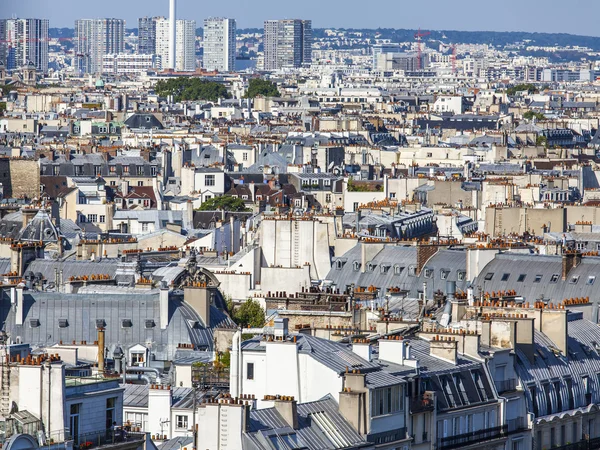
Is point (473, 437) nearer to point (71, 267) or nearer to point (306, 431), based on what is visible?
point (306, 431)

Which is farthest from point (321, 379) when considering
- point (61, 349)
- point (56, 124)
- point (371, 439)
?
point (56, 124)

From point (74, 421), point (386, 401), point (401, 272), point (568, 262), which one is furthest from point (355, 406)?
point (401, 272)

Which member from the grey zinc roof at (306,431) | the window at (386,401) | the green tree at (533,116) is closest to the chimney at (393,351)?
the window at (386,401)

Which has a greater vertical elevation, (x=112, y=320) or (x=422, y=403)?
(x=422, y=403)

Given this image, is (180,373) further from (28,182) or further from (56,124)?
(56,124)

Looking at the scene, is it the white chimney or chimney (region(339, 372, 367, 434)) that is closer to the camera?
→ chimney (region(339, 372, 367, 434))

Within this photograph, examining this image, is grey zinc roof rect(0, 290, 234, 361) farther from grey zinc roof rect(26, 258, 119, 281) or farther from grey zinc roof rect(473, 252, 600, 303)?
grey zinc roof rect(473, 252, 600, 303)

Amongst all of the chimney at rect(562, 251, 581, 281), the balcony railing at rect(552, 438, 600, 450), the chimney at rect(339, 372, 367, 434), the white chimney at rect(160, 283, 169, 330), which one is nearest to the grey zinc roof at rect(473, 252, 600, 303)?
the chimney at rect(562, 251, 581, 281)
